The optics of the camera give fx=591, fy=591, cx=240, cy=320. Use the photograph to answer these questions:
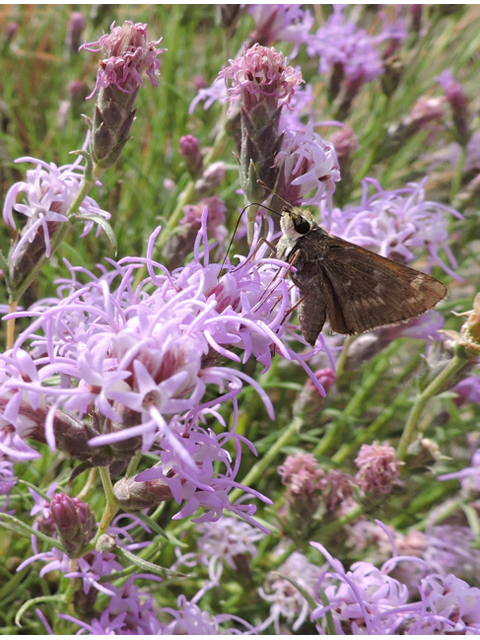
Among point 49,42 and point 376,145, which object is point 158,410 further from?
point 49,42

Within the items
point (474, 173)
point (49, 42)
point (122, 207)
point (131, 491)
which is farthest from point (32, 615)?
point (49, 42)

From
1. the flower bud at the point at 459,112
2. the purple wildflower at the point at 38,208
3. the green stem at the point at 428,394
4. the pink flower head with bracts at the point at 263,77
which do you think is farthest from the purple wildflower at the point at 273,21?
the green stem at the point at 428,394

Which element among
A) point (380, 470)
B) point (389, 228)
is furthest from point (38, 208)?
point (380, 470)

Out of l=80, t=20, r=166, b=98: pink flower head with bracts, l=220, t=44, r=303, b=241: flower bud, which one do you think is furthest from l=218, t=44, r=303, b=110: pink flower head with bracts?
l=80, t=20, r=166, b=98: pink flower head with bracts

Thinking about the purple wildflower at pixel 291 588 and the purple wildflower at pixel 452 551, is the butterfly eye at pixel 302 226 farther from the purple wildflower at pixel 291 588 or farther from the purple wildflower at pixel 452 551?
the purple wildflower at pixel 452 551

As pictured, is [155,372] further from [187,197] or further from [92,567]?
[187,197]

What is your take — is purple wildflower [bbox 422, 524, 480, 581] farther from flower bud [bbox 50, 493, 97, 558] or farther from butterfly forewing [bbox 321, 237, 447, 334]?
flower bud [bbox 50, 493, 97, 558]

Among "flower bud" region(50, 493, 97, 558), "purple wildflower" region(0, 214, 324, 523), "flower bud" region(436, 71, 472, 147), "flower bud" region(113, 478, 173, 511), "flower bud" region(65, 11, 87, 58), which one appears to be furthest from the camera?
"flower bud" region(65, 11, 87, 58)
